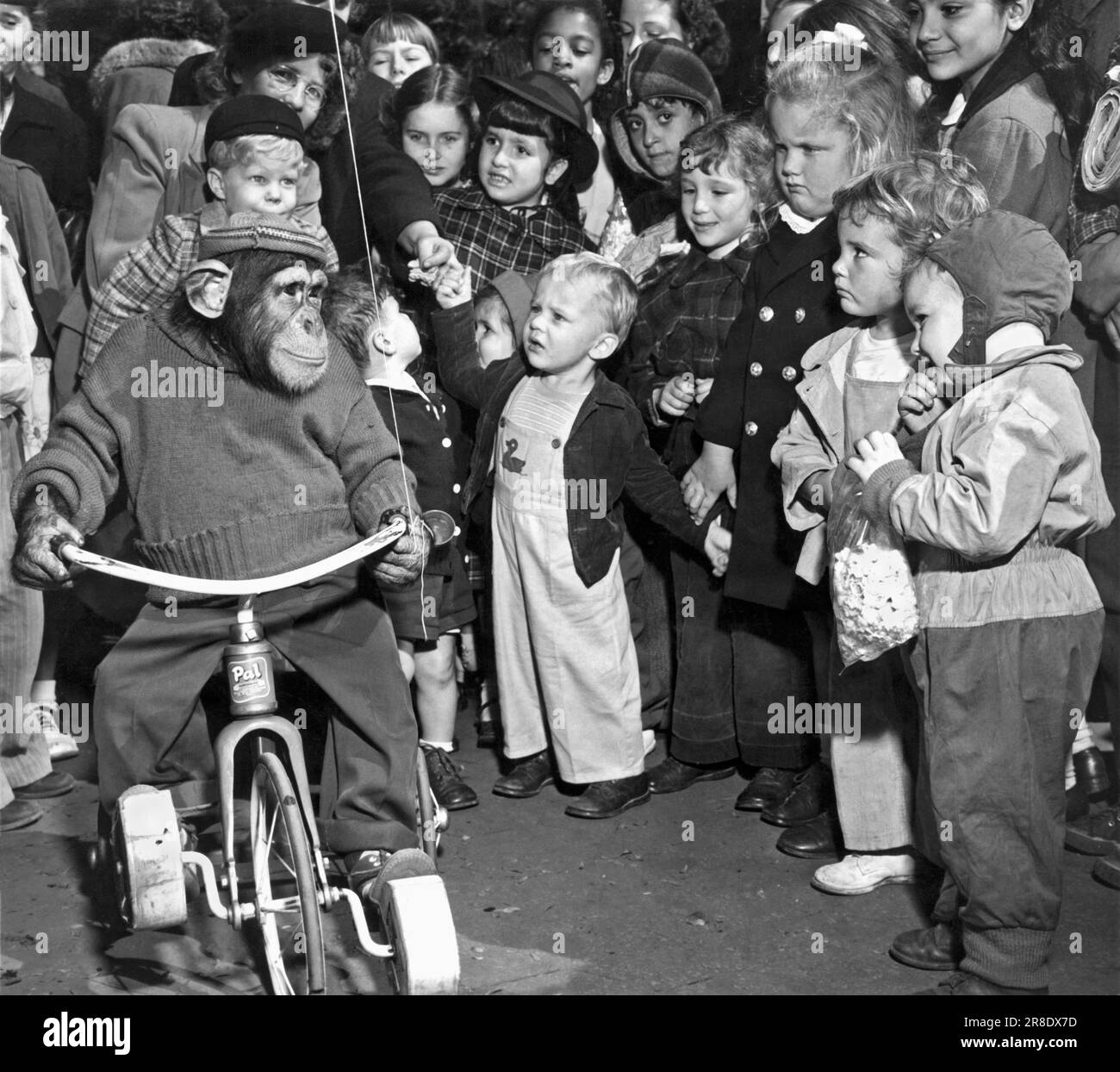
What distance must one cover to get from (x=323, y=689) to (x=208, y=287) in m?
0.99

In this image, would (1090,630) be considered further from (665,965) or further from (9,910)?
(9,910)

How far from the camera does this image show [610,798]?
15.7ft

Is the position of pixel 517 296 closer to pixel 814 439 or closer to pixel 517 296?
pixel 517 296

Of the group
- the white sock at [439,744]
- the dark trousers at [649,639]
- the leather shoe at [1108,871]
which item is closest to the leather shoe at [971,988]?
the leather shoe at [1108,871]

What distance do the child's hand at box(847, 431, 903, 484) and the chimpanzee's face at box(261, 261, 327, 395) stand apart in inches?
51.0

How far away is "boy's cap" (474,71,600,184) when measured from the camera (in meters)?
5.05

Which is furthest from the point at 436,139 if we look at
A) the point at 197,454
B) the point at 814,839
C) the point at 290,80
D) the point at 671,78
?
the point at 814,839

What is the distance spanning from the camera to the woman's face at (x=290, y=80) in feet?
15.5

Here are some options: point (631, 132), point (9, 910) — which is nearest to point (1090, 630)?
point (631, 132)

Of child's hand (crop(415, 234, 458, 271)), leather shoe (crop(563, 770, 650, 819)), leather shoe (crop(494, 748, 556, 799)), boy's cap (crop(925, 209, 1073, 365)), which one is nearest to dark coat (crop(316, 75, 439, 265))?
child's hand (crop(415, 234, 458, 271))

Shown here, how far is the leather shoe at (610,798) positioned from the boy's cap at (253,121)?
7.03 feet

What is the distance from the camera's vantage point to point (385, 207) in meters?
4.89

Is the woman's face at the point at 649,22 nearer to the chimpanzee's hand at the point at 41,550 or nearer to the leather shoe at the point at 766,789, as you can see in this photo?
the leather shoe at the point at 766,789
